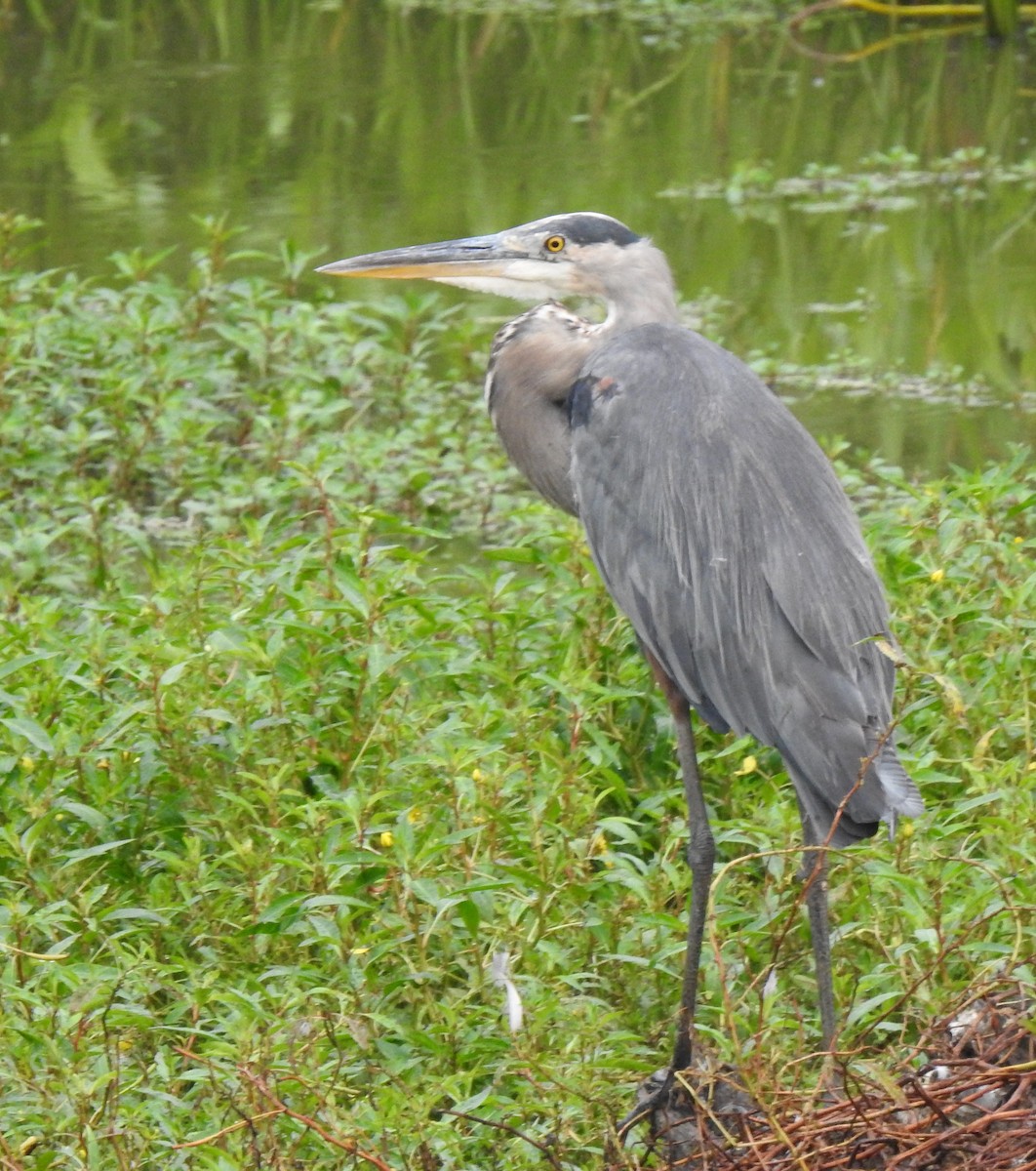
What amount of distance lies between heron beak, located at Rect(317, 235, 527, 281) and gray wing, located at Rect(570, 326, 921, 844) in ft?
2.23

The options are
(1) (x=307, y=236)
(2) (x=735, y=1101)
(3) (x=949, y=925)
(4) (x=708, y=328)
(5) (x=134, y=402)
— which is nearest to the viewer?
(2) (x=735, y=1101)

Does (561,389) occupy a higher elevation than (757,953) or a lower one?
higher

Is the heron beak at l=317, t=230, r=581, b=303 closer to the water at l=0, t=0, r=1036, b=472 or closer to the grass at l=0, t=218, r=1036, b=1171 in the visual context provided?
the grass at l=0, t=218, r=1036, b=1171

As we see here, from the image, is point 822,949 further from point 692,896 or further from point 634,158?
point 634,158

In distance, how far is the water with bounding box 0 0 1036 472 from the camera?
738cm

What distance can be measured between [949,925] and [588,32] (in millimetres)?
10578

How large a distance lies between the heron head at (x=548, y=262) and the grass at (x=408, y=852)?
570mm

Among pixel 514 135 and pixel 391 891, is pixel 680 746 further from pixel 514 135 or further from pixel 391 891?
pixel 514 135

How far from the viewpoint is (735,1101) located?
3051mm

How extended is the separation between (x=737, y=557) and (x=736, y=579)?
0.13 feet

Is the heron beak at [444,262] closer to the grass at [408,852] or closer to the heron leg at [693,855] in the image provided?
the grass at [408,852]

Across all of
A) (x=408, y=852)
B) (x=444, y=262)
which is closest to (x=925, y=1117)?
(x=408, y=852)

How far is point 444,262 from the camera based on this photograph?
4.23 m

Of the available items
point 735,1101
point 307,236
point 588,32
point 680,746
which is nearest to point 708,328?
point 307,236
